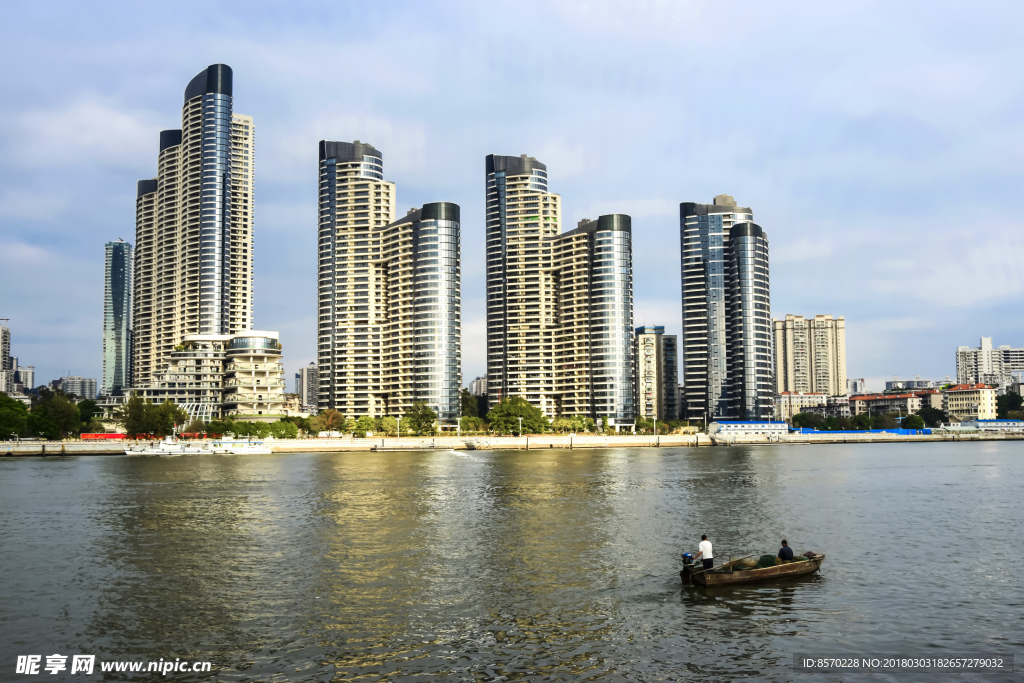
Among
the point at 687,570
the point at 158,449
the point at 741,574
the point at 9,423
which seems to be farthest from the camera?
the point at 158,449

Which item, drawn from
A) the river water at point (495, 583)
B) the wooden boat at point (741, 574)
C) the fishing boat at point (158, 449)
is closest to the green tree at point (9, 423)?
the fishing boat at point (158, 449)

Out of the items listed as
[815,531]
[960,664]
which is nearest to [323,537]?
[815,531]

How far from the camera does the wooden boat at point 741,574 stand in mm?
43344

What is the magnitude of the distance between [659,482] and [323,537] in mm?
60613

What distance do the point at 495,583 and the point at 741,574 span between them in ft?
43.9

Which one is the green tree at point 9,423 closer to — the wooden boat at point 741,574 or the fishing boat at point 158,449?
the fishing boat at point 158,449

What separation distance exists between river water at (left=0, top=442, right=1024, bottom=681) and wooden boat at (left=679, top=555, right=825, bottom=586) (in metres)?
0.78

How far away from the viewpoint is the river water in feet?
107

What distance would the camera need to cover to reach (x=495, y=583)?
147 feet

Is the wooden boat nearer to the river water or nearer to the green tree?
the river water

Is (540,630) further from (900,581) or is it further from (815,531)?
(815,531)

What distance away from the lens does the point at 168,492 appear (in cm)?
9806

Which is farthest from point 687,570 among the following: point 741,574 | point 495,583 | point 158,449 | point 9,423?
point 9,423

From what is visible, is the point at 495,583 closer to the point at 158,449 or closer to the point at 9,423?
the point at 158,449
